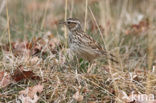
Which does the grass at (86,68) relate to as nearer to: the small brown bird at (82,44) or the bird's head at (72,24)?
the small brown bird at (82,44)

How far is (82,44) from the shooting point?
6156 millimetres

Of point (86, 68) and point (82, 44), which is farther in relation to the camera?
point (82, 44)

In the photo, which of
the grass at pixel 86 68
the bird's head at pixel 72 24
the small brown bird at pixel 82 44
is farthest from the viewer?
the bird's head at pixel 72 24

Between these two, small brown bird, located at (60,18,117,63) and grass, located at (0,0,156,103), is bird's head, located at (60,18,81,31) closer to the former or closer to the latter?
small brown bird, located at (60,18,117,63)

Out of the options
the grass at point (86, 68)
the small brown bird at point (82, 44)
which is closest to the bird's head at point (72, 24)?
the small brown bird at point (82, 44)

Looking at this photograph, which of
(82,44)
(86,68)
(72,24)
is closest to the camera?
(86,68)

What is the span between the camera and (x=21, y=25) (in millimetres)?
7793

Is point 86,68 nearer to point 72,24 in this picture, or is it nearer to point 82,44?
point 82,44

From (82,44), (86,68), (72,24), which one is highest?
(72,24)

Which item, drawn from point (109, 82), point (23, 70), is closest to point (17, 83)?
point (23, 70)

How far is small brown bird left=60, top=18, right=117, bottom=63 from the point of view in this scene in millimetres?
6055

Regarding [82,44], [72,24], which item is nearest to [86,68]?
[82,44]

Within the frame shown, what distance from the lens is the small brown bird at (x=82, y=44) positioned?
6.05 m

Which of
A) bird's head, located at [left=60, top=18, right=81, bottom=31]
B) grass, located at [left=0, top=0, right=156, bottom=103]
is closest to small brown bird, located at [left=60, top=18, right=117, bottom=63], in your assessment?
bird's head, located at [left=60, top=18, right=81, bottom=31]
